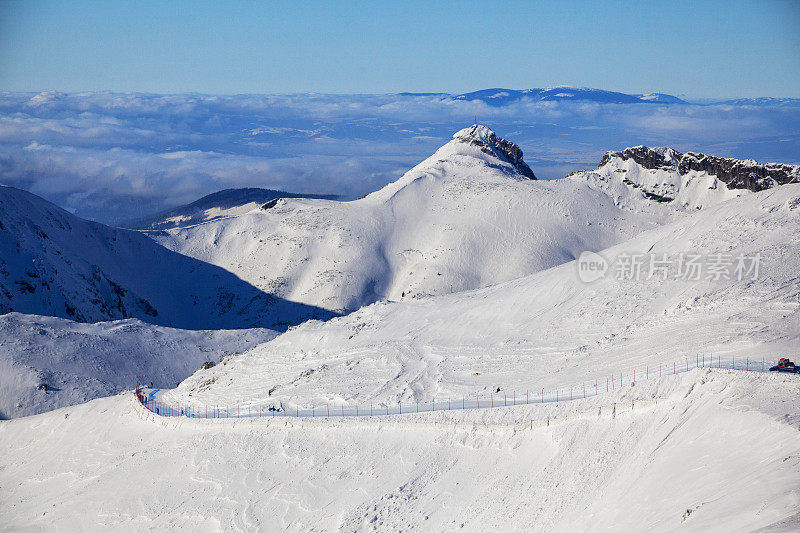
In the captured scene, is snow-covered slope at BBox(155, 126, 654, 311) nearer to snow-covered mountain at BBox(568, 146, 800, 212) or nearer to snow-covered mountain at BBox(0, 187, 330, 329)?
snow-covered mountain at BBox(0, 187, 330, 329)

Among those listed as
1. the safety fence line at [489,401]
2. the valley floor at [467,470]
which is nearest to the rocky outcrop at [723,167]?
the safety fence line at [489,401]

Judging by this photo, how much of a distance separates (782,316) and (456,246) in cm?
7693

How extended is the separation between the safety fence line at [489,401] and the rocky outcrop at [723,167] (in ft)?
330

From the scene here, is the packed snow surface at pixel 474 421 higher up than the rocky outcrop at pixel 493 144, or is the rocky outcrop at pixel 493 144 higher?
the rocky outcrop at pixel 493 144

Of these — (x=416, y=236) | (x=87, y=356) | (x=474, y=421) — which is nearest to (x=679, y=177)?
(x=416, y=236)

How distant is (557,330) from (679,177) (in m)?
98.3

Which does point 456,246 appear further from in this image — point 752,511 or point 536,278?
point 752,511

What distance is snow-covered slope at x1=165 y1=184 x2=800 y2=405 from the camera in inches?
1740

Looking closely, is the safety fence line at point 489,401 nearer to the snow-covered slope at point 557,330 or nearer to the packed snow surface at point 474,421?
the packed snow surface at point 474,421

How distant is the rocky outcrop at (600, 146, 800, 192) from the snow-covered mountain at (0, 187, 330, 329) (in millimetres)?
72641

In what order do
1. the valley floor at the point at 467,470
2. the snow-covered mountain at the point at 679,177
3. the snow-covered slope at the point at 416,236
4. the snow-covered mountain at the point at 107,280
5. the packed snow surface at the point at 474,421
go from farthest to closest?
the snow-covered mountain at the point at 679,177
the snow-covered slope at the point at 416,236
the snow-covered mountain at the point at 107,280
the packed snow surface at the point at 474,421
the valley floor at the point at 467,470

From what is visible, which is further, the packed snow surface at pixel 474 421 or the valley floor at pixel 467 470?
the packed snow surface at pixel 474 421

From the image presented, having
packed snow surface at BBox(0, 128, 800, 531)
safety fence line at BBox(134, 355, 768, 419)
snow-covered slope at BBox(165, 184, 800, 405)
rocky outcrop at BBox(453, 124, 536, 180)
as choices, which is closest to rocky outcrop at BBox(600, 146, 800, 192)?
rocky outcrop at BBox(453, 124, 536, 180)

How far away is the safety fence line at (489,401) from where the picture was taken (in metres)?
37.7
